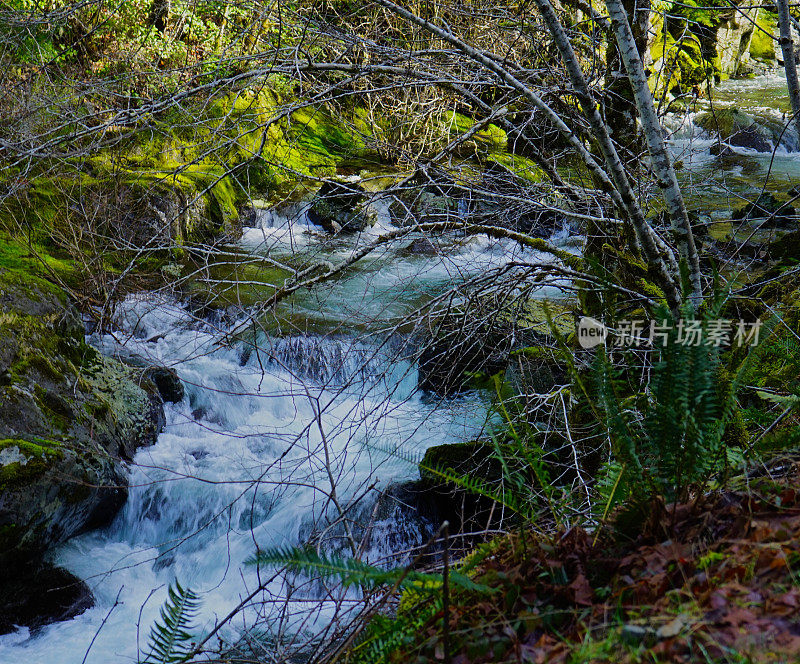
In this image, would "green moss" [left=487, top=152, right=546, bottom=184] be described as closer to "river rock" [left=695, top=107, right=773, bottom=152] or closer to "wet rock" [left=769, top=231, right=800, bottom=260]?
"wet rock" [left=769, top=231, right=800, bottom=260]

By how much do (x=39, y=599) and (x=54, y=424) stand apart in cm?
133

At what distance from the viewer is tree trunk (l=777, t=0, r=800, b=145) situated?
10.5ft

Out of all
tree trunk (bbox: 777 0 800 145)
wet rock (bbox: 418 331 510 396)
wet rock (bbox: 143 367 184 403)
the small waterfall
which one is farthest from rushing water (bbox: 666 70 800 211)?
wet rock (bbox: 143 367 184 403)

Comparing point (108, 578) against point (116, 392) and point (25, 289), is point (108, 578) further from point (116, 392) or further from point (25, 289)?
point (25, 289)

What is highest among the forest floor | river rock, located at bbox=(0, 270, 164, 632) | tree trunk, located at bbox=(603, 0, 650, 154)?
tree trunk, located at bbox=(603, 0, 650, 154)

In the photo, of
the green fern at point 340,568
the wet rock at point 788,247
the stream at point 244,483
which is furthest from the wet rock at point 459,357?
the wet rock at point 788,247

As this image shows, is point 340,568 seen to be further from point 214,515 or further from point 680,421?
point 214,515

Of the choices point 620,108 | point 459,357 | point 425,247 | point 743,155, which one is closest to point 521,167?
point 620,108

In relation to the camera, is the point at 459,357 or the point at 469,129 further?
the point at 469,129

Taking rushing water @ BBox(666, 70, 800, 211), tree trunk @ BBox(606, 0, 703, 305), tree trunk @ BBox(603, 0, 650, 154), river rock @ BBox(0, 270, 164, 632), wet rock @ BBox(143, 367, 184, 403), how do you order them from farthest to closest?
rushing water @ BBox(666, 70, 800, 211)
wet rock @ BBox(143, 367, 184, 403)
river rock @ BBox(0, 270, 164, 632)
tree trunk @ BBox(603, 0, 650, 154)
tree trunk @ BBox(606, 0, 703, 305)

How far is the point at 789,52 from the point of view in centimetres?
329

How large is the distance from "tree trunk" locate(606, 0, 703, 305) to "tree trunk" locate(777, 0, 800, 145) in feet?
3.43

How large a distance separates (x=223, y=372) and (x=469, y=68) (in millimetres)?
4657

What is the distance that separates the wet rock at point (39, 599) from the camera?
15.0ft
